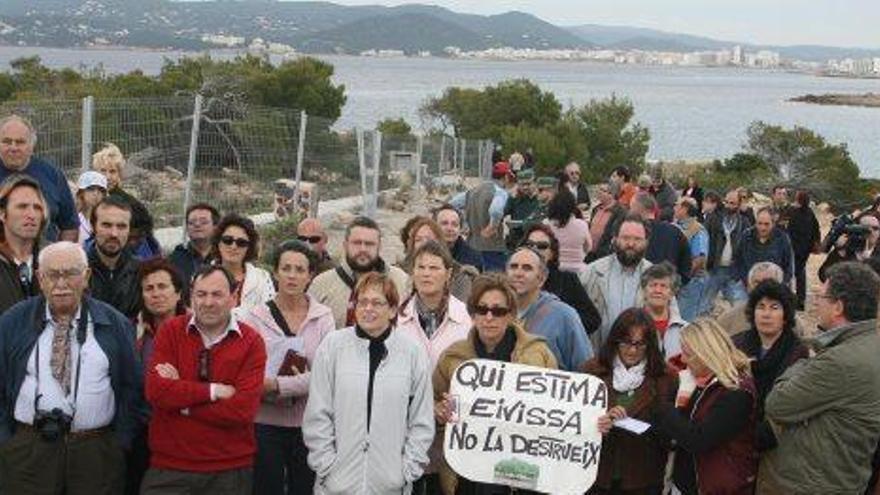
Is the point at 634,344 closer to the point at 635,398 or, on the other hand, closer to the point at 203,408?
the point at 635,398

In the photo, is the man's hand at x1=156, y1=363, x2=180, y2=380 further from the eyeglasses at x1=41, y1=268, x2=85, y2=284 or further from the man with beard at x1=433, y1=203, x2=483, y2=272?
the man with beard at x1=433, y1=203, x2=483, y2=272

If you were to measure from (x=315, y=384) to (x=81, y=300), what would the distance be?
1141mm

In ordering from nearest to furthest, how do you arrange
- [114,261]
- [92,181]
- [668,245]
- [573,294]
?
1. [114,261]
2. [573,294]
3. [92,181]
4. [668,245]

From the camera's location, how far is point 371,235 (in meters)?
6.68

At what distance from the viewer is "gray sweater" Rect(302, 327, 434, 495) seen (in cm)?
521

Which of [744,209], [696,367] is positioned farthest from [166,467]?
[744,209]

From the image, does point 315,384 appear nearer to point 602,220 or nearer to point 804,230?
point 602,220

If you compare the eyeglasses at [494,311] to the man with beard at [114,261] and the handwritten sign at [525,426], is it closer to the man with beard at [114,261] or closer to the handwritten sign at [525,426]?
the handwritten sign at [525,426]

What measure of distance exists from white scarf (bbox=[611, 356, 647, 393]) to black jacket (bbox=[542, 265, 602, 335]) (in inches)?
55.4

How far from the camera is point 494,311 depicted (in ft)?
18.1

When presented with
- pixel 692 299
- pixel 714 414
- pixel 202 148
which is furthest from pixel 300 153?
pixel 714 414

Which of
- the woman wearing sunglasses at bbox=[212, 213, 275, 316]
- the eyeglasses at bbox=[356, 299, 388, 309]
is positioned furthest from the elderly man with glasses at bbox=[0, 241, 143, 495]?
the woman wearing sunglasses at bbox=[212, 213, 275, 316]

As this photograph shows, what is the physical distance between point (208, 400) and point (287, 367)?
0.76 meters

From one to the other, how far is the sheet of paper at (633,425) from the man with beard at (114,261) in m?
2.53
